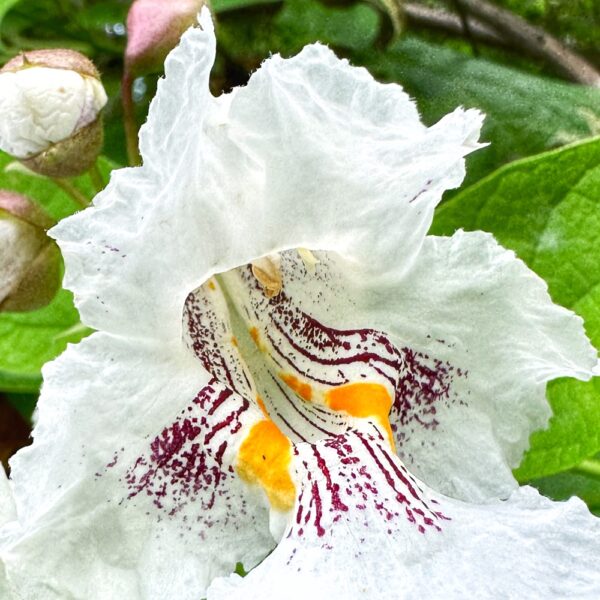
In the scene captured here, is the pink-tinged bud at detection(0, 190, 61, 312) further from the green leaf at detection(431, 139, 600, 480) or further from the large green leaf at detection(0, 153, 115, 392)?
the green leaf at detection(431, 139, 600, 480)

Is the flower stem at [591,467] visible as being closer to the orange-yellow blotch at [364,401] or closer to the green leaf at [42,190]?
the orange-yellow blotch at [364,401]

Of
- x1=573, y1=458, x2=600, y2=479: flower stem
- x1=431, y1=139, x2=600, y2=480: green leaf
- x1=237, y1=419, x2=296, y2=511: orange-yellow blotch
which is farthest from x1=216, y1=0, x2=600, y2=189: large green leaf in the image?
x1=237, y1=419, x2=296, y2=511: orange-yellow blotch

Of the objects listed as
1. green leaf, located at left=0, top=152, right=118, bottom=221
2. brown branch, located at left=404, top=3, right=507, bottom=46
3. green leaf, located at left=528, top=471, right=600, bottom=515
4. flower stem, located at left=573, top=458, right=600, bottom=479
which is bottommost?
green leaf, located at left=0, top=152, right=118, bottom=221

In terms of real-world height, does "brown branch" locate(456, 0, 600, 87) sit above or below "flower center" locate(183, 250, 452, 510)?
above

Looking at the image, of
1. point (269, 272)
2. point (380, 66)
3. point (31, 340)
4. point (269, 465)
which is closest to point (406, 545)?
point (269, 465)

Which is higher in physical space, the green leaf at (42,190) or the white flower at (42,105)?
the white flower at (42,105)

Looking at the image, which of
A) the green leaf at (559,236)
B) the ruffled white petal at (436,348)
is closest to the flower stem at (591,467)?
the green leaf at (559,236)

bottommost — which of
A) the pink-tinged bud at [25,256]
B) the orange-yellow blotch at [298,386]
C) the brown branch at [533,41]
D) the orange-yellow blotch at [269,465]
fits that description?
the pink-tinged bud at [25,256]
